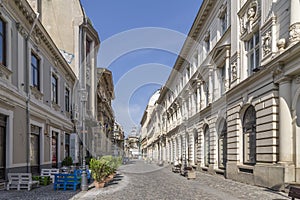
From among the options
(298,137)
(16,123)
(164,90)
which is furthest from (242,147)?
(164,90)

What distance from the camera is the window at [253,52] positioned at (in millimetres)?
15922

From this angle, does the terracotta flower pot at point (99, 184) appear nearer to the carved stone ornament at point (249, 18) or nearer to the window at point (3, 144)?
the window at point (3, 144)

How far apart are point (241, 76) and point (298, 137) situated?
574cm

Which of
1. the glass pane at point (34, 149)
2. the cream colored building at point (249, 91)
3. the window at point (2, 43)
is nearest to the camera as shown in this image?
the cream colored building at point (249, 91)

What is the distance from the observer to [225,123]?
2083 centimetres

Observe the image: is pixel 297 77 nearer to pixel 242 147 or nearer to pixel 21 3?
pixel 242 147

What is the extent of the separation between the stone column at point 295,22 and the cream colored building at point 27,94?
1144 cm

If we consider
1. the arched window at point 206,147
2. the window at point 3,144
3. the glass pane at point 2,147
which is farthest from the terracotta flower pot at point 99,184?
the arched window at point 206,147

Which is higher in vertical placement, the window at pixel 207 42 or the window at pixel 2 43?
the window at pixel 207 42

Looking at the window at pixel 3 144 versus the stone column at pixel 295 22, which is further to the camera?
the window at pixel 3 144

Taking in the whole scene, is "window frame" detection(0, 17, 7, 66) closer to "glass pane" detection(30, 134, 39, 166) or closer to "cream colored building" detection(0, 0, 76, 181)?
"cream colored building" detection(0, 0, 76, 181)

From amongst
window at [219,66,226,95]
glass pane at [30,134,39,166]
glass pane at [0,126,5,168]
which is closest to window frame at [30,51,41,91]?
glass pane at [30,134,39,166]

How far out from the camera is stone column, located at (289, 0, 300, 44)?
11.9m

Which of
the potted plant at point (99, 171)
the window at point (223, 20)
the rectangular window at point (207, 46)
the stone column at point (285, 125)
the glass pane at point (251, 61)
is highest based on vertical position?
the window at point (223, 20)
